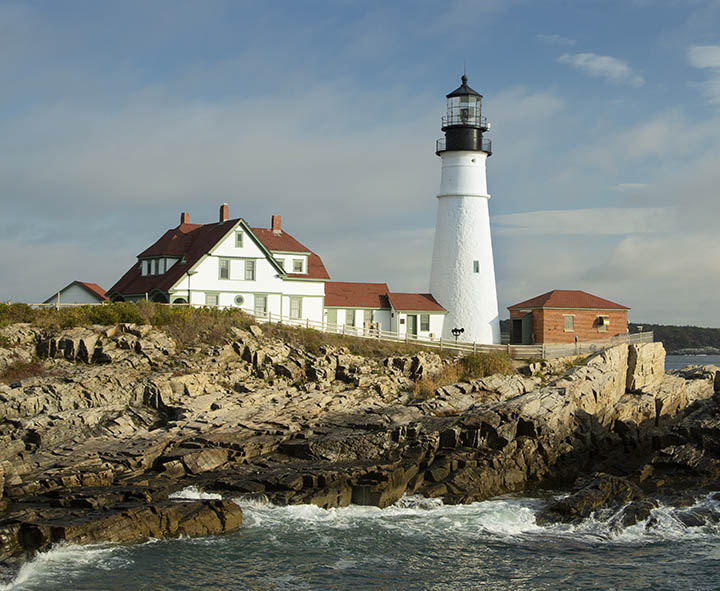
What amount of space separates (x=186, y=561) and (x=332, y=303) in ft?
79.5

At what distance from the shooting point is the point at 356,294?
1603 inches

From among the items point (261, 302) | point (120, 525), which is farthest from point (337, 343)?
point (120, 525)

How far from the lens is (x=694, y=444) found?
23.7 metres

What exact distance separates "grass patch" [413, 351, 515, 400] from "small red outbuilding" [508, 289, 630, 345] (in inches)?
199

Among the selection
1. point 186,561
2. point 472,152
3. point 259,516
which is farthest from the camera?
point 472,152

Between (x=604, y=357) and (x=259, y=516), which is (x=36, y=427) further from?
(x=604, y=357)

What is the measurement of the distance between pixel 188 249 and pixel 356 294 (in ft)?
27.7

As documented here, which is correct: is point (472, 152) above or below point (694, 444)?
above

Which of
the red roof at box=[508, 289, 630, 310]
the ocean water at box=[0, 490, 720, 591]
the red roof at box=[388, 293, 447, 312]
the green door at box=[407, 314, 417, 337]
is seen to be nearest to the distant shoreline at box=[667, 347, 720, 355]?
the red roof at box=[508, 289, 630, 310]

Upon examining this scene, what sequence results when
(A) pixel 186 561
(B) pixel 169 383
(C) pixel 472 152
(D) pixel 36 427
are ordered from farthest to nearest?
(C) pixel 472 152
(B) pixel 169 383
(D) pixel 36 427
(A) pixel 186 561

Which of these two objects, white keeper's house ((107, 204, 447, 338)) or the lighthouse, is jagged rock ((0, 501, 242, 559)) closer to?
white keeper's house ((107, 204, 447, 338))

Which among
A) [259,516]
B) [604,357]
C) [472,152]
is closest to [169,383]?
[259,516]

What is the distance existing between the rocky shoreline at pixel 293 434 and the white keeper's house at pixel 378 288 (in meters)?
5.10

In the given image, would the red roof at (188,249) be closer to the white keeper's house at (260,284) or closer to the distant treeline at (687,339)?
the white keeper's house at (260,284)
